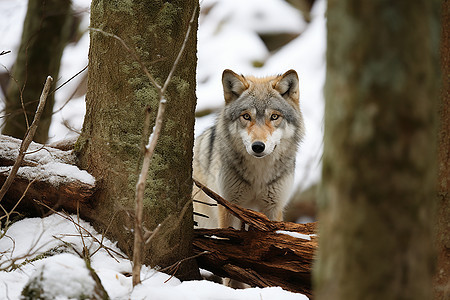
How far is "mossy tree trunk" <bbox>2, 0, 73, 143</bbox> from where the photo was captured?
6.19m

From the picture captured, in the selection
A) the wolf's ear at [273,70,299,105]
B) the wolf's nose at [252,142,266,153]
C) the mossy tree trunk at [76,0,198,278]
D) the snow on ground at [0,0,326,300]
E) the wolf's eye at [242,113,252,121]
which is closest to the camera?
the mossy tree trunk at [76,0,198,278]

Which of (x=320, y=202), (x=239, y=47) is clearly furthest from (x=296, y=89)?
(x=239, y=47)

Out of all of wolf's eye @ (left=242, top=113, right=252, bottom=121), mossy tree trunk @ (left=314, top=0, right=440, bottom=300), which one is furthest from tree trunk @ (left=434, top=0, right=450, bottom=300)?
wolf's eye @ (left=242, top=113, right=252, bottom=121)

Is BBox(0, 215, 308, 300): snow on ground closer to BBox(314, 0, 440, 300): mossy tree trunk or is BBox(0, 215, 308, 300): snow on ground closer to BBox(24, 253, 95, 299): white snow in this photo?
BBox(24, 253, 95, 299): white snow

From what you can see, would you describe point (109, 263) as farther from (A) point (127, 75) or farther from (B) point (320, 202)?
(B) point (320, 202)

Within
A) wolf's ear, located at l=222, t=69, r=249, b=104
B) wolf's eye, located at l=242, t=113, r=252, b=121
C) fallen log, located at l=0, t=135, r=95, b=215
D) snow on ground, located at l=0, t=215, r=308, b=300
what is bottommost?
snow on ground, located at l=0, t=215, r=308, b=300

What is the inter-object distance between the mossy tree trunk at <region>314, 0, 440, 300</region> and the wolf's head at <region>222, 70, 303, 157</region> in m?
3.19

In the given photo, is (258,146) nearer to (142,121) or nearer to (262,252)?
(262,252)

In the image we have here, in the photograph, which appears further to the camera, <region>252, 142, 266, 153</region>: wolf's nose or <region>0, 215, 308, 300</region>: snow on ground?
<region>252, 142, 266, 153</region>: wolf's nose

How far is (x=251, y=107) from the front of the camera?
483 cm

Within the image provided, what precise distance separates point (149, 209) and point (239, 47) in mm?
10795

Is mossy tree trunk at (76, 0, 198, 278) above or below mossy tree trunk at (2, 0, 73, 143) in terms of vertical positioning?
below

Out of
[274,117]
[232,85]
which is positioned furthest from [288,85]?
[232,85]

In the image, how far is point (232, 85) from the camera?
515cm
